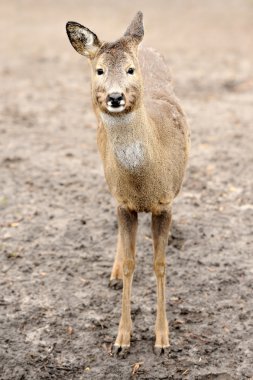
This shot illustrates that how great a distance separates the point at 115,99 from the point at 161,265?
1.39 metres

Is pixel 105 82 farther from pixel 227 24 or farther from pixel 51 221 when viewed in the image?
pixel 227 24

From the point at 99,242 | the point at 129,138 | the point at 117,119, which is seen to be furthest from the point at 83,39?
the point at 99,242

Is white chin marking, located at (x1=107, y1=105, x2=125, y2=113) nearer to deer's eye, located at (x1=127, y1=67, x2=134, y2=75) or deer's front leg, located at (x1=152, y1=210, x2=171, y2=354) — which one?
deer's eye, located at (x1=127, y1=67, x2=134, y2=75)

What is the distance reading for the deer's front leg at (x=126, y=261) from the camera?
186 inches

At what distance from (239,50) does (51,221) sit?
7146 mm

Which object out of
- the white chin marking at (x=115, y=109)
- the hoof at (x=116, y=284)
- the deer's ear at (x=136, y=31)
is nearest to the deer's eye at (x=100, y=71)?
the white chin marking at (x=115, y=109)

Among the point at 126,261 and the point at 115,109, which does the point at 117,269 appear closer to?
the point at 126,261

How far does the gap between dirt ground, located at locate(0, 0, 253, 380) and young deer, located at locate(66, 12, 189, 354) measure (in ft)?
0.93

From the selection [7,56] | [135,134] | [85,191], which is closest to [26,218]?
[85,191]

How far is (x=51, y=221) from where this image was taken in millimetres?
6500

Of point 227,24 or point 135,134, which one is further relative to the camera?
point 227,24

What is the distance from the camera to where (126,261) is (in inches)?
190

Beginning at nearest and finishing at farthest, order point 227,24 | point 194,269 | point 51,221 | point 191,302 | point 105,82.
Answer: point 105,82 < point 191,302 < point 194,269 < point 51,221 < point 227,24

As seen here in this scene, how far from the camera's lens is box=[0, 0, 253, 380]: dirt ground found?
15.5 ft
